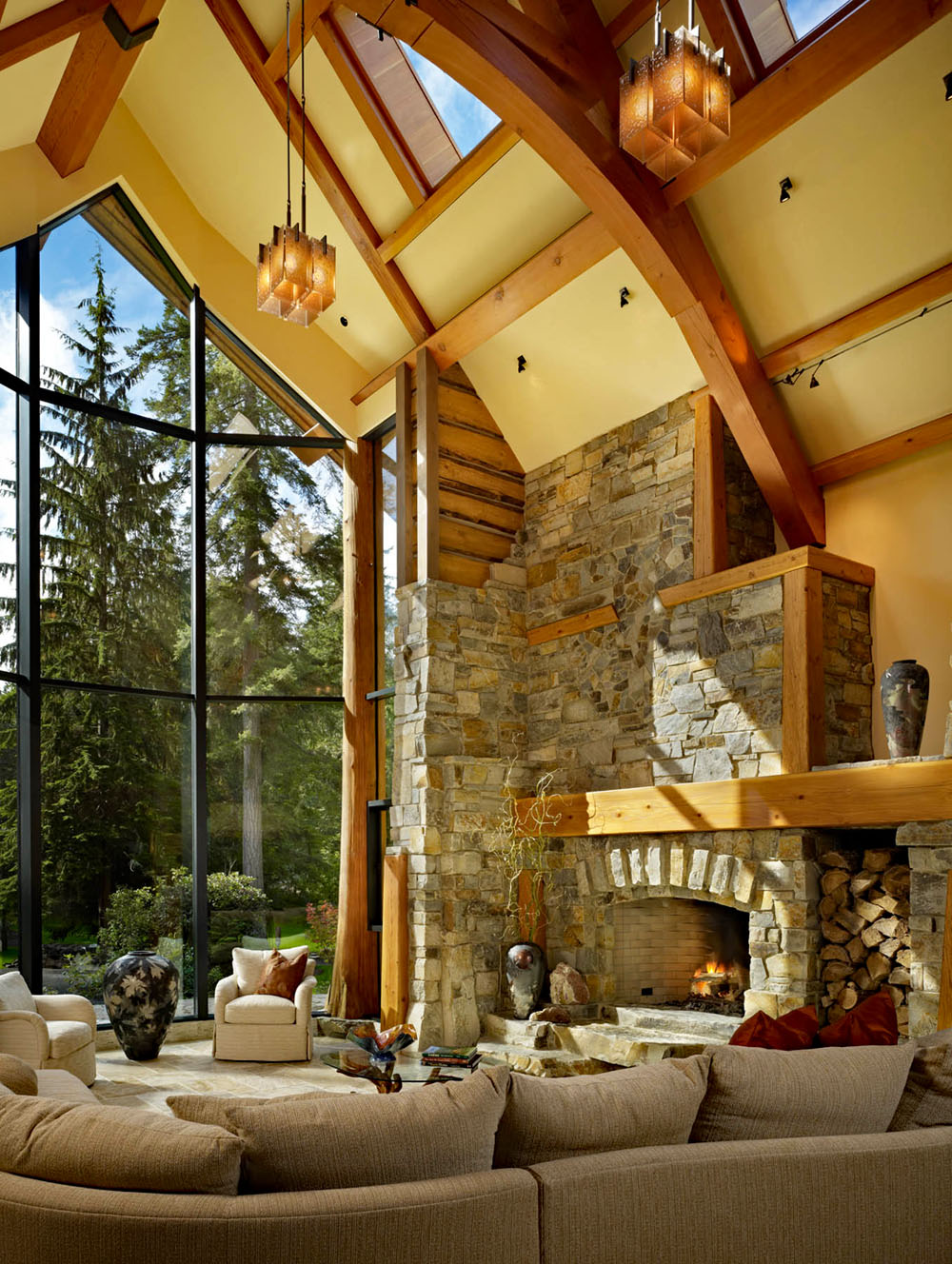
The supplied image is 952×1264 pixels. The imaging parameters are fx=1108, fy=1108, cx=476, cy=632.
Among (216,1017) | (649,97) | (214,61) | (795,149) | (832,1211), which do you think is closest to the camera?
(832,1211)

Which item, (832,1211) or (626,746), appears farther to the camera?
(626,746)

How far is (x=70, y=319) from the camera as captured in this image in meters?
8.15

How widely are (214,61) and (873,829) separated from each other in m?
6.50

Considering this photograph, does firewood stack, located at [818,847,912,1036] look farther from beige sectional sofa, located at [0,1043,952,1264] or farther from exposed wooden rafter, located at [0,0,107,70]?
exposed wooden rafter, located at [0,0,107,70]

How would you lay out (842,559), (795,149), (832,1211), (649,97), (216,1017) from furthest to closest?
(216,1017) < (842,559) < (795,149) < (649,97) < (832,1211)

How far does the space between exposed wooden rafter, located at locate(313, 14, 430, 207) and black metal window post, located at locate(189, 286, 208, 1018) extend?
2218mm

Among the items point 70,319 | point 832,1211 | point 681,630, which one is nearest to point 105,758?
point 70,319

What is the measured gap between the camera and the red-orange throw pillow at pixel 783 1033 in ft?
9.82

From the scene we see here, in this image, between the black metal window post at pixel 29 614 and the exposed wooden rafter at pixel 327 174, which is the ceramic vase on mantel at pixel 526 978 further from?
the exposed wooden rafter at pixel 327 174

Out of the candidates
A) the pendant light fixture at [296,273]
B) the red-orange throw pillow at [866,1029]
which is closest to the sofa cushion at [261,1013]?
the pendant light fixture at [296,273]

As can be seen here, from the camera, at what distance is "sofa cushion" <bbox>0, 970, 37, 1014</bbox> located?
5496mm

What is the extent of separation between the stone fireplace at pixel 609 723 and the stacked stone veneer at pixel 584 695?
14 millimetres

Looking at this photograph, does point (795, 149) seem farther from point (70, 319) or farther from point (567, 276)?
point (70, 319)

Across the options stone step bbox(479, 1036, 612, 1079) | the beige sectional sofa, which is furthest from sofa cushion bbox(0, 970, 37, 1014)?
the beige sectional sofa
